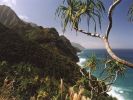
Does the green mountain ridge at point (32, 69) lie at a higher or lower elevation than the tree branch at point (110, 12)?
lower

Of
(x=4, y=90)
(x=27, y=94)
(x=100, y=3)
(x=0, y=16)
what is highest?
(x=0, y=16)

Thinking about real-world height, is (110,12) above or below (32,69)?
above

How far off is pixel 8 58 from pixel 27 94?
538 inches

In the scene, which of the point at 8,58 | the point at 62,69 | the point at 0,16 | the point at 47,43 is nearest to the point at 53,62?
the point at 62,69

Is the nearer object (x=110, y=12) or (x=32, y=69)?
(x=110, y=12)

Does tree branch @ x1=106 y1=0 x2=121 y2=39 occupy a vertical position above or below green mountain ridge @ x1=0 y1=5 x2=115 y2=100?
above

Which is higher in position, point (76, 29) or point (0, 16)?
point (0, 16)

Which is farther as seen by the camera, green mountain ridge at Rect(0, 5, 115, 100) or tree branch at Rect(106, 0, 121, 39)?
green mountain ridge at Rect(0, 5, 115, 100)

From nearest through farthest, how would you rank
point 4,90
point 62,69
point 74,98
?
point 74,98
point 4,90
point 62,69

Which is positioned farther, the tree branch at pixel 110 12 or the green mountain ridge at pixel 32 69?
the green mountain ridge at pixel 32 69

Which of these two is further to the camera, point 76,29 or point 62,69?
point 62,69

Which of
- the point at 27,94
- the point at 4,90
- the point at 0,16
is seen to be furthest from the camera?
the point at 0,16

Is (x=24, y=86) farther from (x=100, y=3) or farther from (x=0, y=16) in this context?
(x=0, y=16)

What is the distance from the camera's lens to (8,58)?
130 ft
